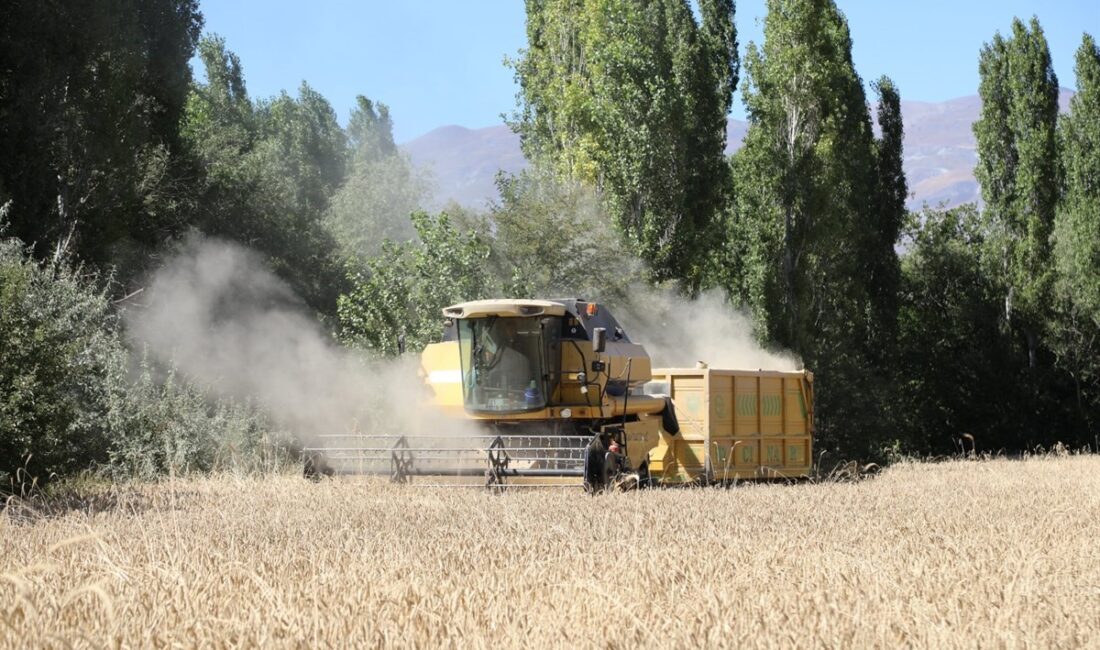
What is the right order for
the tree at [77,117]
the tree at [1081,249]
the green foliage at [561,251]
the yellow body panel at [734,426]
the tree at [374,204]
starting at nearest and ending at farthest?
the yellow body panel at [734,426]
the tree at [77,117]
the green foliage at [561,251]
the tree at [1081,249]
the tree at [374,204]

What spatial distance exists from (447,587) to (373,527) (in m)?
3.96

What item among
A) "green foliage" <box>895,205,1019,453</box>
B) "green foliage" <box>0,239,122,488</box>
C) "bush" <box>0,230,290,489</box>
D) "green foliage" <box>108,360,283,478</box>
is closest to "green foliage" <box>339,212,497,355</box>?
"bush" <box>0,230,290,489</box>

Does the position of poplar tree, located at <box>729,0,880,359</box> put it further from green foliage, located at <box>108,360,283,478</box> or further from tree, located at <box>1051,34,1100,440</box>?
green foliage, located at <box>108,360,283,478</box>

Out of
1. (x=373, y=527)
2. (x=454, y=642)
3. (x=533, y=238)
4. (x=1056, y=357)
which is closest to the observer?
(x=454, y=642)

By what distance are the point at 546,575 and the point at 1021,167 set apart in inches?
1539

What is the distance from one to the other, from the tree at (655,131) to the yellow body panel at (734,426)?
8419 millimetres

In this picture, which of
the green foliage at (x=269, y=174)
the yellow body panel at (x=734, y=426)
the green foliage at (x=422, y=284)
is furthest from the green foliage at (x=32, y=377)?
the green foliage at (x=269, y=174)

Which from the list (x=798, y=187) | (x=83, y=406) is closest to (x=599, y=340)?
(x=83, y=406)

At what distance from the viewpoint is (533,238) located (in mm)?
28719

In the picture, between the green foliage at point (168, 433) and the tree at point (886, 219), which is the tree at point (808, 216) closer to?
the tree at point (886, 219)

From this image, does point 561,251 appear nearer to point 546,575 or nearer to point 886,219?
point 886,219

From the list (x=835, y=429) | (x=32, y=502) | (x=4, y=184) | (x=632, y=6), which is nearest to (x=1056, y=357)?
(x=835, y=429)

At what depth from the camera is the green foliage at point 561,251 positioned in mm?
28688

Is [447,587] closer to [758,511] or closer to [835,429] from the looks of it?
[758,511]
